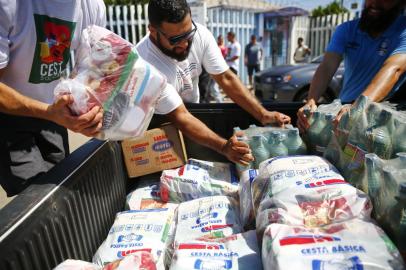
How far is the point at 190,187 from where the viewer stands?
1.88 meters

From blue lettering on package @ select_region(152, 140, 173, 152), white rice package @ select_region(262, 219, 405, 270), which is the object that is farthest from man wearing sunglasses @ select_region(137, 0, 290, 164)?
white rice package @ select_region(262, 219, 405, 270)

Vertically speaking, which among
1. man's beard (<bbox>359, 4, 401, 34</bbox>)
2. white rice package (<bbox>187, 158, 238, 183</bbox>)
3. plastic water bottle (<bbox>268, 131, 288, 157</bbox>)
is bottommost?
white rice package (<bbox>187, 158, 238, 183</bbox>)

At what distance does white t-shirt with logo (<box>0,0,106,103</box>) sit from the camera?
1.47m

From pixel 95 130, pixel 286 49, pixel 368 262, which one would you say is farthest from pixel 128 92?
pixel 286 49

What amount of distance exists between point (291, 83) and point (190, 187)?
478 cm

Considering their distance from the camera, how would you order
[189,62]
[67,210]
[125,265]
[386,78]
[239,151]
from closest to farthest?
[125,265]
[67,210]
[239,151]
[386,78]
[189,62]

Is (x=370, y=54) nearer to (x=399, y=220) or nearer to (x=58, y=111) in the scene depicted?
(x=399, y=220)

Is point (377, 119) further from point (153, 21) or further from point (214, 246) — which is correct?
point (153, 21)

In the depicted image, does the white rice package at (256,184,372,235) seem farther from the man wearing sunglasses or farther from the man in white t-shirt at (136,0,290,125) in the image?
the man in white t-shirt at (136,0,290,125)

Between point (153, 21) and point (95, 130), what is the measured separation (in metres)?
0.95

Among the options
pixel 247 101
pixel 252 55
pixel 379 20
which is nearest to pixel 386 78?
pixel 379 20

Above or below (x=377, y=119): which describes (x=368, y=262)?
below

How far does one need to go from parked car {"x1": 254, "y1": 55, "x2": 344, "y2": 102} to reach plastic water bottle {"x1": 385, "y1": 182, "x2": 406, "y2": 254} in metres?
4.90

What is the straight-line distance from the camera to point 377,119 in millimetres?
1438
